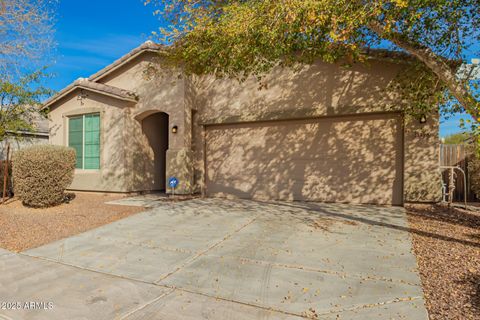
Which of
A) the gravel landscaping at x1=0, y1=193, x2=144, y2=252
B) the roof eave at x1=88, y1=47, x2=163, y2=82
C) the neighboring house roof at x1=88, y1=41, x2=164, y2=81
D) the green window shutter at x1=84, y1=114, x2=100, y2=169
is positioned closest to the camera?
the gravel landscaping at x1=0, y1=193, x2=144, y2=252

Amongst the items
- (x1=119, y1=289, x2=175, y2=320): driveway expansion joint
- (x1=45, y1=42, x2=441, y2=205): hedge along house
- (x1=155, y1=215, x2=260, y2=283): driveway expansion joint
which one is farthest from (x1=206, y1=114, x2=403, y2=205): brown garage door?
(x1=119, y1=289, x2=175, y2=320): driveway expansion joint

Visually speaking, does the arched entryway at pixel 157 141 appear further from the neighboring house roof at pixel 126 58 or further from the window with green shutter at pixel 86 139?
the neighboring house roof at pixel 126 58

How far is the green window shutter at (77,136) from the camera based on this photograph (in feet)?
39.0

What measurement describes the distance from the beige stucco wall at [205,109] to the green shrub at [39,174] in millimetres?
2719

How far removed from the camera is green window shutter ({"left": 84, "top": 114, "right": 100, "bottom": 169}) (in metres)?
11.5

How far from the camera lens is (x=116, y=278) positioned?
3.91 meters

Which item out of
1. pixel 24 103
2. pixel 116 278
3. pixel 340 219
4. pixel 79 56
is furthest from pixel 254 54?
pixel 79 56

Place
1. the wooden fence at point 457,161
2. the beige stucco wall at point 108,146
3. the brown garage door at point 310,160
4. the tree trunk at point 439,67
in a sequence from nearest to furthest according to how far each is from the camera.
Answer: the tree trunk at point 439,67 < the brown garage door at point 310,160 < the wooden fence at point 457,161 < the beige stucco wall at point 108,146

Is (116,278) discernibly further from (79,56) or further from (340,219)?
(79,56)

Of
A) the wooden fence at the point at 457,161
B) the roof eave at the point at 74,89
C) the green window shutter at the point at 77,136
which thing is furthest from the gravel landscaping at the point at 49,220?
the wooden fence at the point at 457,161

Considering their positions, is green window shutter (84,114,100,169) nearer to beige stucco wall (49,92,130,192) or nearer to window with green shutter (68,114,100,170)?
window with green shutter (68,114,100,170)

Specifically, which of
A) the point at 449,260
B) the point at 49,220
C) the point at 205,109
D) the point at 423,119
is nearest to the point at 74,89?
the point at 205,109

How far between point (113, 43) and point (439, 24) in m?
10.7

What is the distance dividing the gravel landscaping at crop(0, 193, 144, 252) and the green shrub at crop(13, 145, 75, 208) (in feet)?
1.17
